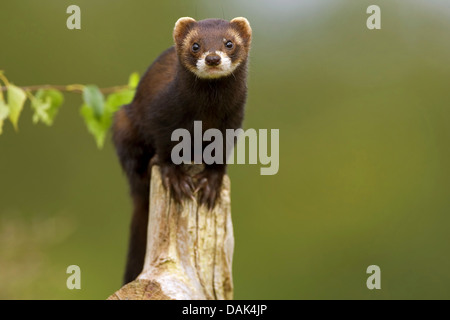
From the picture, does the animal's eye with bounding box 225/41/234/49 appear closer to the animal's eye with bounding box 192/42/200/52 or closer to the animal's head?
the animal's head

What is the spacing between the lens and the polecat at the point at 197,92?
4.77 m

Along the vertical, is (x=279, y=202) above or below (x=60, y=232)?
above

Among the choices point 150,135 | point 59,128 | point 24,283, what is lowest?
point 24,283

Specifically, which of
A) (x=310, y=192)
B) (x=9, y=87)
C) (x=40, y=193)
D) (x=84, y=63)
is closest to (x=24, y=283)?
(x=9, y=87)

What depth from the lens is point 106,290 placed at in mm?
10703

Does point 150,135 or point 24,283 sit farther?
point 24,283

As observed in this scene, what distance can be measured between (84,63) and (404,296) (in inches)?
241

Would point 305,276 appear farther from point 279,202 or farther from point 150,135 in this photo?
point 150,135

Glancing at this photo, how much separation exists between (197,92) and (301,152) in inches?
277

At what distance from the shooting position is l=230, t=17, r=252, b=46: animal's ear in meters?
4.96

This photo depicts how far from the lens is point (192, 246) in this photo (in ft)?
15.9

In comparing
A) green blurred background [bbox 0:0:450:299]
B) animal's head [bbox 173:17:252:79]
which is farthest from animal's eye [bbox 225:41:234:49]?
green blurred background [bbox 0:0:450:299]

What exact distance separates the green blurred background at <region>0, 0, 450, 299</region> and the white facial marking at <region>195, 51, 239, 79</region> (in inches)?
236

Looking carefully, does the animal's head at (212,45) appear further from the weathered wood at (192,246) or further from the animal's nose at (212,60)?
the weathered wood at (192,246)
